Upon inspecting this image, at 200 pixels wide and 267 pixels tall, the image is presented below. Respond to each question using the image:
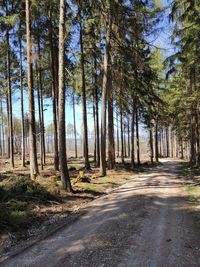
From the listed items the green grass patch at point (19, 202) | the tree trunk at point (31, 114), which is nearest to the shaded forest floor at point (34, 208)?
the green grass patch at point (19, 202)

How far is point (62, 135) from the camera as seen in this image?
43.5ft

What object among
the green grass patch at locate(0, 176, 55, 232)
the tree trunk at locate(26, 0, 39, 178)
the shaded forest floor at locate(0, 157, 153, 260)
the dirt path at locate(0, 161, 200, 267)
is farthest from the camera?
the tree trunk at locate(26, 0, 39, 178)

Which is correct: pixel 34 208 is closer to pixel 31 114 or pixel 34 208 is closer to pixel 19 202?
pixel 19 202

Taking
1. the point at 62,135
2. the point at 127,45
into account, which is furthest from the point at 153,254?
the point at 127,45

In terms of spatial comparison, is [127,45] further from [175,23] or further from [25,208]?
[25,208]

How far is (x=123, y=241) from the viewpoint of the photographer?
267 inches

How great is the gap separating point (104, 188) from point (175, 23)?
383 inches

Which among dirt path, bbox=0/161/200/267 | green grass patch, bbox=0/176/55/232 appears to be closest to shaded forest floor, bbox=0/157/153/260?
green grass patch, bbox=0/176/55/232

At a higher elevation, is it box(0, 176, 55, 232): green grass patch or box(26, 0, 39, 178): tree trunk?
box(26, 0, 39, 178): tree trunk

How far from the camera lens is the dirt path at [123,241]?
5730 millimetres

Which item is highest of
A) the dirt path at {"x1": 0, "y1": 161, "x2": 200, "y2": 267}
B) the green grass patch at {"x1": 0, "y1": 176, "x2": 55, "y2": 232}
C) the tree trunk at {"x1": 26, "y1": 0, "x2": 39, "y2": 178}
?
the tree trunk at {"x1": 26, "y1": 0, "x2": 39, "y2": 178}

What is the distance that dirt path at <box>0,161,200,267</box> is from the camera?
573 centimetres

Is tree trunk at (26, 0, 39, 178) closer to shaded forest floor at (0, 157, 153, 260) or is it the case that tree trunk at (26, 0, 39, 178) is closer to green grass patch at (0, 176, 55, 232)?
shaded forest floor at (0, 157, 153, 260)

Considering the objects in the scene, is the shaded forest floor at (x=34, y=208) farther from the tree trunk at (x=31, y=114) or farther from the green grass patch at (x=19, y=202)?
the tree trunk at (x=31, y=114)
